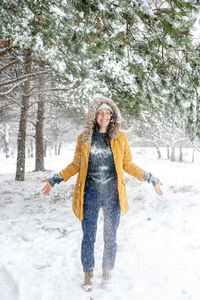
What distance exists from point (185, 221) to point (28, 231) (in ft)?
10.9

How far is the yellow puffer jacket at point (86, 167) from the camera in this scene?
247 centimetres

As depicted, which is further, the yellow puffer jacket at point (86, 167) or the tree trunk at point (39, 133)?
the tree trunk at point (39, 133)

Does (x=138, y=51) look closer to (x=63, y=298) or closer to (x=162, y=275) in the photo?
(x=162, y=275)

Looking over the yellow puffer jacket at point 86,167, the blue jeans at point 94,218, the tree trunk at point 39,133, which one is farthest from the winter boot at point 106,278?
the tree trunk at point 39,133

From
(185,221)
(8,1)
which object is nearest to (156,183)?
(185,221)

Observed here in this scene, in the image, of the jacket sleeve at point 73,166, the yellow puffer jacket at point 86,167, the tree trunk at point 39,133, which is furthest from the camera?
the tree trunk at point 39,133

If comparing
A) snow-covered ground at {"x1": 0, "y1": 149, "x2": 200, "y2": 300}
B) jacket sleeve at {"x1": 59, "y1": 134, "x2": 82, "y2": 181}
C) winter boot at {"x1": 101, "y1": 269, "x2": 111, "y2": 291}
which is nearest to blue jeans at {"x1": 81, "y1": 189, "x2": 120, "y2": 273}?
winter boot at {"x1": 101, "y1": 269, "x2": 111, "y2": 291}

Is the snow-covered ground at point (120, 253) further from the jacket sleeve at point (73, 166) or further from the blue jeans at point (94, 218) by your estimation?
the jacket sleeve at point (73, 166)

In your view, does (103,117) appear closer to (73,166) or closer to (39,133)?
(73,166)

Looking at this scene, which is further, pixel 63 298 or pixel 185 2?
pixel 63 298

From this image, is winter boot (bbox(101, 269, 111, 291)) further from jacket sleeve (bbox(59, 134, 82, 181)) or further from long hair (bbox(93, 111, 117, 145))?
long hair (bbox(93, 111, 117, 145))

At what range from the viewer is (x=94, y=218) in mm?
2494

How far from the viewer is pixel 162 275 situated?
9.18ft

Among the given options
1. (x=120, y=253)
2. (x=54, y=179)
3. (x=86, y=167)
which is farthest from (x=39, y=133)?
(x=86, y=167)
